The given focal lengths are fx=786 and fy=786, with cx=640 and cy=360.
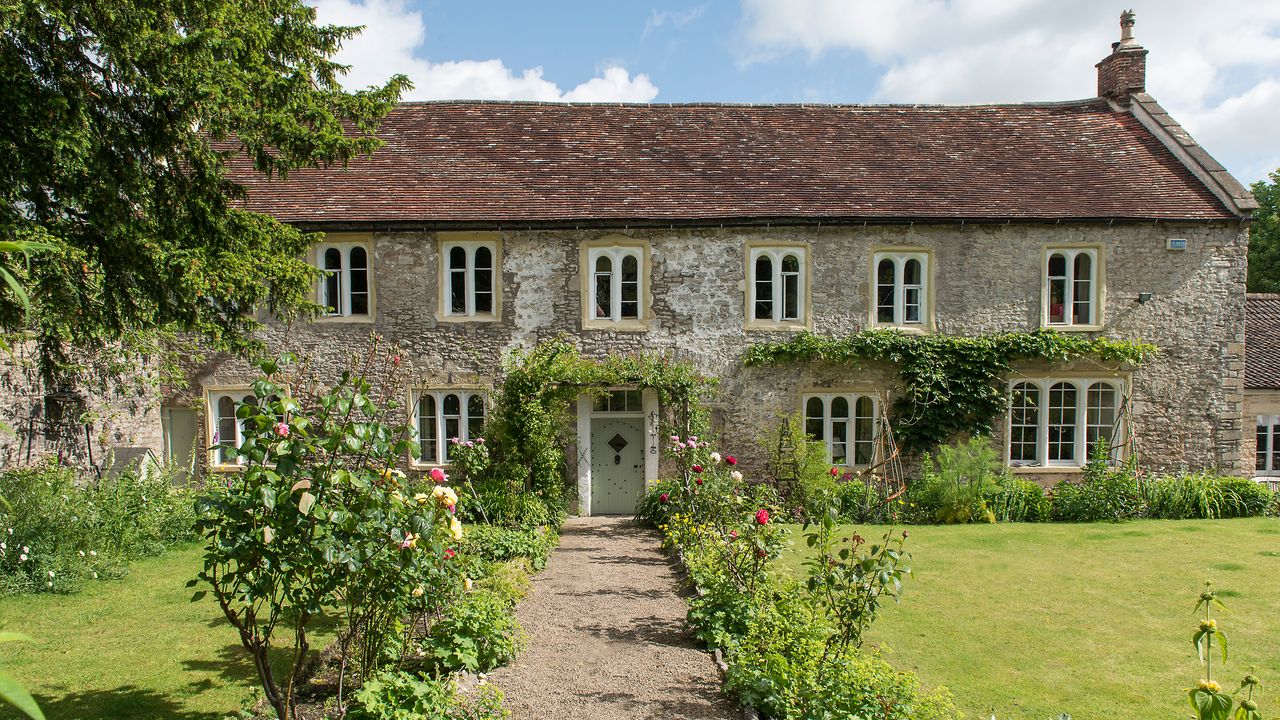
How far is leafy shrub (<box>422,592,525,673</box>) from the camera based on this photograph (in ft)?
20.7

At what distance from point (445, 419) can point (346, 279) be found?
3239 mm

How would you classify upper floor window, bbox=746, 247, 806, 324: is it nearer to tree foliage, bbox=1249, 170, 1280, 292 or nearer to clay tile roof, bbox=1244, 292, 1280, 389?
clay tile roof, bbox=1244, 292, 1280, 389

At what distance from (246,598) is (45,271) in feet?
16.0

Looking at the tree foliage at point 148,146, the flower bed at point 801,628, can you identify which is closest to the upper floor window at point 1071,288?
the flower bed at point 801,628

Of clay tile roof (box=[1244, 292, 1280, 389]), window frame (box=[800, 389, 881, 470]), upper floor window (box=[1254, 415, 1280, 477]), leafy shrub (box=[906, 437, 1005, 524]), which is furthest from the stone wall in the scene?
upper floor window (box=[1254, 415, 1280, 477])

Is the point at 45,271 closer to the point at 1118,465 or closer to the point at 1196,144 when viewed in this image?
the point at 1118,465

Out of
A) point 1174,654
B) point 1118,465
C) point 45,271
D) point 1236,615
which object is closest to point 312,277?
point 45,271

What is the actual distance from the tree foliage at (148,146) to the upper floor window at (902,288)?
31.4 ft

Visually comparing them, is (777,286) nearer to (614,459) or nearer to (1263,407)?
(614,459)

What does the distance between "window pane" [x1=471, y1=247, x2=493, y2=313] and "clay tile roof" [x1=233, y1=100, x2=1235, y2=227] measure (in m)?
0.78

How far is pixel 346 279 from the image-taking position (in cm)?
1490

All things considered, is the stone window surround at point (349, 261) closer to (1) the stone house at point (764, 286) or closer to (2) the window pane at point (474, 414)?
(1) the stone house at point (764, 286)

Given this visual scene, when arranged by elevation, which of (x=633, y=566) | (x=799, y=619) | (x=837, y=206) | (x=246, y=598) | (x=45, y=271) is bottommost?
(x=633, y=566)

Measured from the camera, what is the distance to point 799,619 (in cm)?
657
